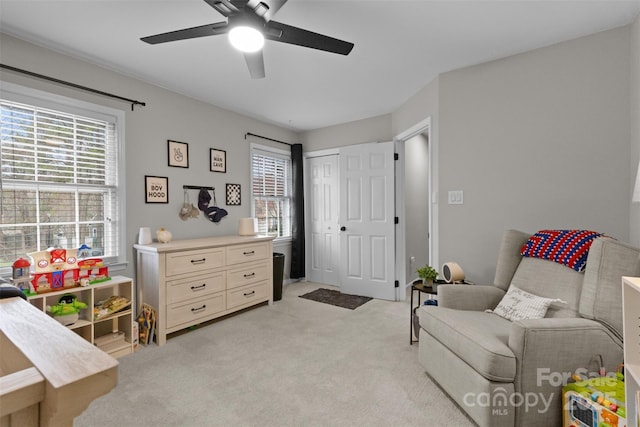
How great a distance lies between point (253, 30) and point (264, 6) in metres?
0.13

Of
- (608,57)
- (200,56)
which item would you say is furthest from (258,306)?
(608,57)

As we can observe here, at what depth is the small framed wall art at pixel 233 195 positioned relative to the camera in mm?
3844

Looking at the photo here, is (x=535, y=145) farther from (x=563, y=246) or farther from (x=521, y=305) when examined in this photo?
(x=521, y=305)

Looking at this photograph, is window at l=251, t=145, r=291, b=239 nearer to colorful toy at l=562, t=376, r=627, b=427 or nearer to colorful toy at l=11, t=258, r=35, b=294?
colorful toy at l=11, t=258, r=35, b=294

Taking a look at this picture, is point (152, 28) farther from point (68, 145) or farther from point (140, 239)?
point (140, 239)

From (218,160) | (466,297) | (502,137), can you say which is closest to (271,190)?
(218,160)

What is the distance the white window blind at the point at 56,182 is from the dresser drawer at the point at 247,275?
3.52 feet

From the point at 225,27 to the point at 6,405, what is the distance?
175 centimetres

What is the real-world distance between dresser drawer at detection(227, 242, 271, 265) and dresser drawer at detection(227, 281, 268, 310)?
0.31 m

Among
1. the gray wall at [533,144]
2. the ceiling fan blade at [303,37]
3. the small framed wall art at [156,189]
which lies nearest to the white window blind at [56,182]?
the small framed wall art at [156,189]

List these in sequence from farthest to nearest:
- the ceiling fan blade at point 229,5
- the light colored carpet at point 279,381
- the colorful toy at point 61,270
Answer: the colorful toy at point 61,270
the light colored carpet at point 279,381
the ceiling fan blade at point 229,5

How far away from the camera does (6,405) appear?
0.52m

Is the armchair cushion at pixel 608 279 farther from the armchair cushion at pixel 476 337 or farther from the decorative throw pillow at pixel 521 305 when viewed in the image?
the armchair cushion at pixel 476 337

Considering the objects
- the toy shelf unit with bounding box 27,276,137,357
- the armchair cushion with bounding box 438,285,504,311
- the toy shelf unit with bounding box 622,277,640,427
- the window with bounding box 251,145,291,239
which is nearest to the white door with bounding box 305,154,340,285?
the window with bounding box 251,145,291,239
